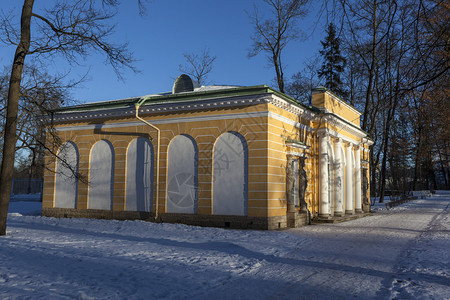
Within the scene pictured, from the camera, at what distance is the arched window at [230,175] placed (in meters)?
15.3

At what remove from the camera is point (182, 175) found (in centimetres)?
1655

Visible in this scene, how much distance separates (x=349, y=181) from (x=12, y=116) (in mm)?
17579

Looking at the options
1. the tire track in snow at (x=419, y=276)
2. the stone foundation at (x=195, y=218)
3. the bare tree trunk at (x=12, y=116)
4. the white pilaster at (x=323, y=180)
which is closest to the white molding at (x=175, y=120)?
the stone foundation at (x=195, y=218)

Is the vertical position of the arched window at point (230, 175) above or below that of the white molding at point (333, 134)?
below

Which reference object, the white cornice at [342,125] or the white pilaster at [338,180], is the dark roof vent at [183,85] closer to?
the white cornice at [342,125]

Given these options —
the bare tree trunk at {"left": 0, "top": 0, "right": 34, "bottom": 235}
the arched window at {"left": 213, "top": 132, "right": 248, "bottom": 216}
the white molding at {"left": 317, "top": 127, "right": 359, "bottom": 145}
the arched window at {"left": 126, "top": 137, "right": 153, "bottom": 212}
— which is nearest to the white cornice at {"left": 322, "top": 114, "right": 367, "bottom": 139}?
the white molding at {"left": 317, "top": 127, "right": 359, "bottom": 145}

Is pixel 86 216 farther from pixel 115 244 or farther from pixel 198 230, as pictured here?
pixel 115 244

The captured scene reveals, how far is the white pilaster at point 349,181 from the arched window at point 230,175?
369 inches

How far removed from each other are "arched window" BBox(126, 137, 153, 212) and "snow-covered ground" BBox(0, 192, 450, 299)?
3874 mm

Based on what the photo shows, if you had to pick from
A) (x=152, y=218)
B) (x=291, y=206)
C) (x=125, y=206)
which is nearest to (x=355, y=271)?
(x=291, y=206)

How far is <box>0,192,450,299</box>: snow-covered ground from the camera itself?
619cm

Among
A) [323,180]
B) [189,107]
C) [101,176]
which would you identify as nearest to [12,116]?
[189,107]

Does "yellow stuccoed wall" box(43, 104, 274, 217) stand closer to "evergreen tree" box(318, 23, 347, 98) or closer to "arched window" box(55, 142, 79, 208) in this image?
"arched window" box(55, 142, 79, 208)

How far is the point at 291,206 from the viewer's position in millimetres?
16156
